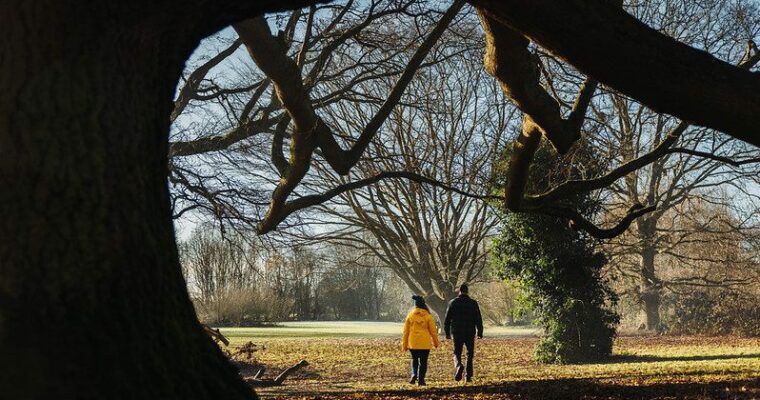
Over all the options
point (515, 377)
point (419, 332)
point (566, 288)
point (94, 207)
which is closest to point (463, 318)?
point (419, 332)

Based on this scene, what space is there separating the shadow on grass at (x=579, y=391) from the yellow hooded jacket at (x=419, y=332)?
1526mm

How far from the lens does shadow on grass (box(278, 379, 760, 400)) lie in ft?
28.6

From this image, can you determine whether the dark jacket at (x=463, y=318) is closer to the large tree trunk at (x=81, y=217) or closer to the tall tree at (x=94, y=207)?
the tall tree at (x=94, y=207)

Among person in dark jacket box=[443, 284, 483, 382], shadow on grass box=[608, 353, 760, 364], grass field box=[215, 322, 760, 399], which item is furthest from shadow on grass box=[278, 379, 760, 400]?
shadow on grass box=[608, 353, 760, 364]

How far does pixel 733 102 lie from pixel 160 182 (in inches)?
132

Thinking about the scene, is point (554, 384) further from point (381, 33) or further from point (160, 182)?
point (160, 182)

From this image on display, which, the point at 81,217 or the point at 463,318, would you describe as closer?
the point at 81,217

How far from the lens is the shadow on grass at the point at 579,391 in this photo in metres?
8.73

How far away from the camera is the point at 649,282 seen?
3388 centimetres

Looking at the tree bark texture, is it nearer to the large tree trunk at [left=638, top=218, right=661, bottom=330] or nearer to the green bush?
the green bush

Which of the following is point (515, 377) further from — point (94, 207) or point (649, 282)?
point (649, 282)

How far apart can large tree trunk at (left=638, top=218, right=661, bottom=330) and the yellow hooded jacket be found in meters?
20.2

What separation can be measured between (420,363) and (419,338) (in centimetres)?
42

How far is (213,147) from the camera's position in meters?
13.5
